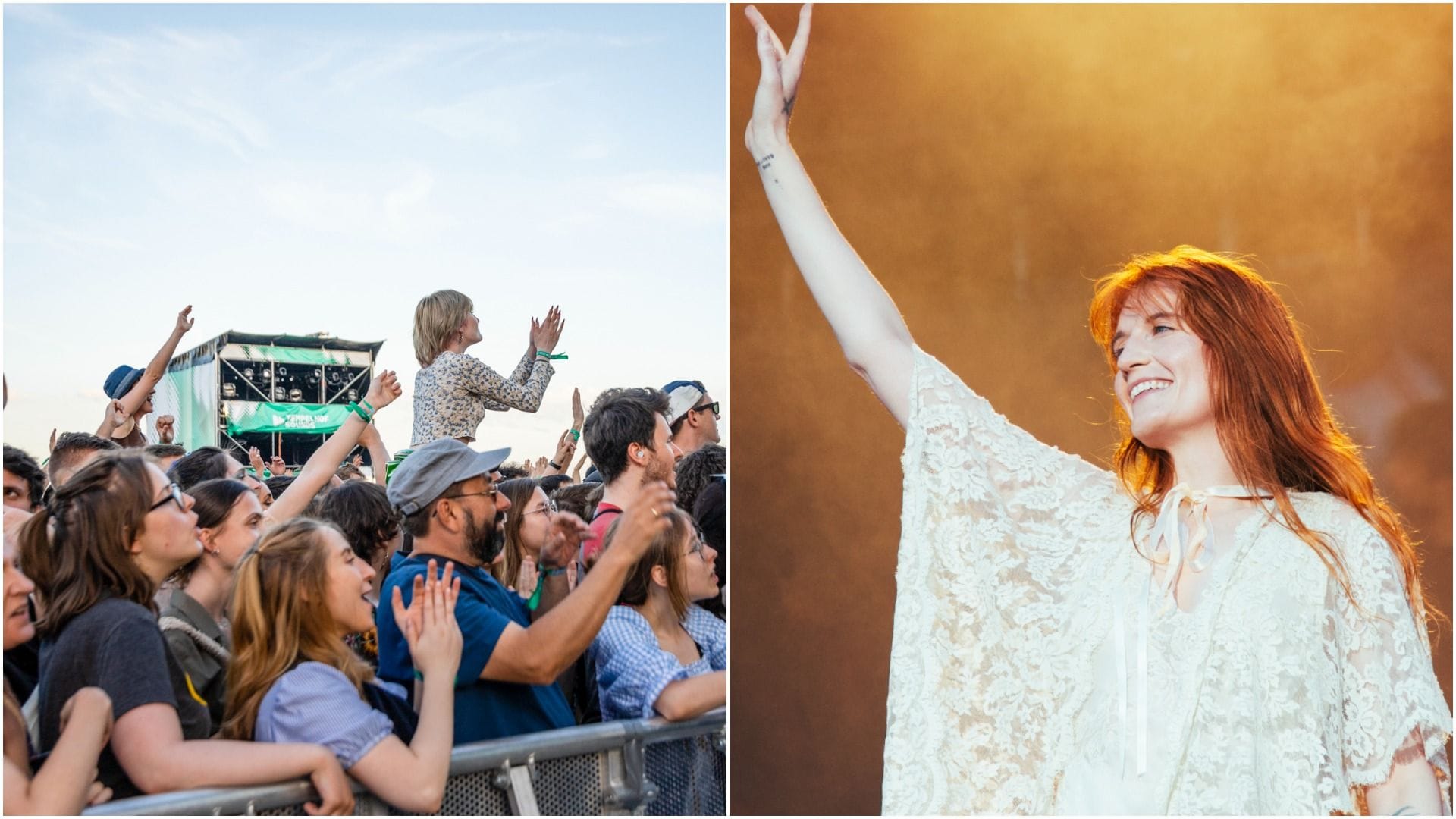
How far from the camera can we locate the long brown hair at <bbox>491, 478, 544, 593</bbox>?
2777 millimetres

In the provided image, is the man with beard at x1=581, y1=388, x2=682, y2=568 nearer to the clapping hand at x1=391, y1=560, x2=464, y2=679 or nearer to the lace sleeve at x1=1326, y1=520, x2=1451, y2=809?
the clapping hand at x1=391, y1=560, x2=464, y2=679

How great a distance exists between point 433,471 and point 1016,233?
1801 mm

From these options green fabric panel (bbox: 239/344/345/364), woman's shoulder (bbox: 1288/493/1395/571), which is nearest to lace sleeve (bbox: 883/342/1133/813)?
woman's shoulder (bbox: 1288/493/1395/571)

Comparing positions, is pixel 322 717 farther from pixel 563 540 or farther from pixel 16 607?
pixel 563 540

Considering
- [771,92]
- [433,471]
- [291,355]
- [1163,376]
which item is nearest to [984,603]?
[1163,376]

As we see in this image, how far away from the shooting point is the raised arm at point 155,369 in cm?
291

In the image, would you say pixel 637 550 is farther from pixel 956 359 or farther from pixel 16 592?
pixel 956 359

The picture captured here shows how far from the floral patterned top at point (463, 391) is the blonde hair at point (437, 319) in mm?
57

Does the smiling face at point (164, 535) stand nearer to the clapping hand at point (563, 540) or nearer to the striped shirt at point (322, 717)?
the striped shirt at point (322, 717)

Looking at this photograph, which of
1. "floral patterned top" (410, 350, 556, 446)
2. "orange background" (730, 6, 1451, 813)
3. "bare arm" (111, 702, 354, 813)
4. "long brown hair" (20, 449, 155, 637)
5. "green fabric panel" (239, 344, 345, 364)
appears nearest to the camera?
"bare arm" (111, 702, 354, 813)

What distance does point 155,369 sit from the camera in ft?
9.84

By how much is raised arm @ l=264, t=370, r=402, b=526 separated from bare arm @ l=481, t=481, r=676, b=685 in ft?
1.91

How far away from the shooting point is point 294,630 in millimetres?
1914

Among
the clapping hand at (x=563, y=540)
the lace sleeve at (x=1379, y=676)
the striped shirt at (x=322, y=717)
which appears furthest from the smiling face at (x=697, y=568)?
the lace sleeve at (x=1379, y=676)
